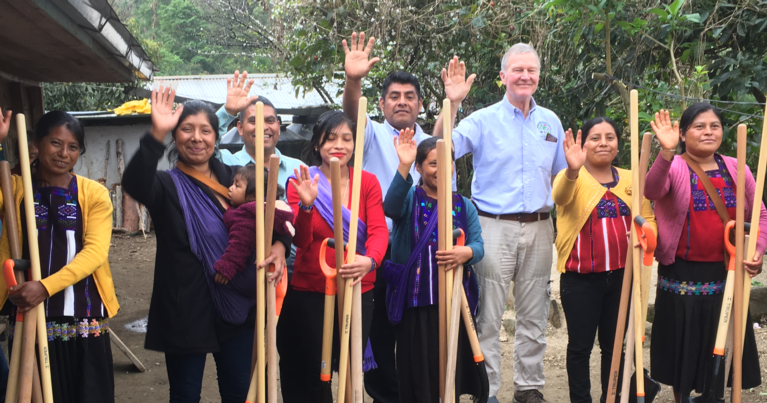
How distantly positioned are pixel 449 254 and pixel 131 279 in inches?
240

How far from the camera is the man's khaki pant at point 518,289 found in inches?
129

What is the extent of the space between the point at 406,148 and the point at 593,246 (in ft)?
3.69

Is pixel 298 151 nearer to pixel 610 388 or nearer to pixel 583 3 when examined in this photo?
pixel 583 3

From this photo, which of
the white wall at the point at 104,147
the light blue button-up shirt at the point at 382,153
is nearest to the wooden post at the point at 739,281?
the light blue button-up shirt at the point at 382,153

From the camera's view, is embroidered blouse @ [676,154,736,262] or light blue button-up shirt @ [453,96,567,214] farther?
light blue button-up shirt @ [453,96,567,214]

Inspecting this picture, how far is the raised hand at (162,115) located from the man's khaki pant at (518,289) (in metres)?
1.70

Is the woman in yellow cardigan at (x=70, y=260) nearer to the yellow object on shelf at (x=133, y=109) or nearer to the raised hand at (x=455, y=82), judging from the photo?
the raised hand at (x=455, y=82)

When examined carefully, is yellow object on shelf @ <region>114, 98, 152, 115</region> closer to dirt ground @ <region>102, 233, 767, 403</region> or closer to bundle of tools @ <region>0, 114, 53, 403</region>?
dirt ground @ <region>102, 233, 767, 403</region>

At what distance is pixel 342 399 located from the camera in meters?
2.36

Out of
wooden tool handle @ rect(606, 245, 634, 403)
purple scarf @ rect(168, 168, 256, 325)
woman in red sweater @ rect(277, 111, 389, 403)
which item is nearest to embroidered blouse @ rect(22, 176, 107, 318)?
purple scarf @ rect(168, 168, 256, 325)

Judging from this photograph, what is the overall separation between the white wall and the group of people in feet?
27.6

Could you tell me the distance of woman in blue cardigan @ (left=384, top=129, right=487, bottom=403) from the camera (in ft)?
9.07

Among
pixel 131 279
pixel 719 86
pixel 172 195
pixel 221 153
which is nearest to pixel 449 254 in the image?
pixel 172 195

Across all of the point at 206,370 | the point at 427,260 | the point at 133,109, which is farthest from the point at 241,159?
the point at 133,109
